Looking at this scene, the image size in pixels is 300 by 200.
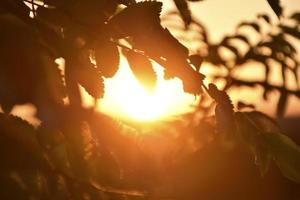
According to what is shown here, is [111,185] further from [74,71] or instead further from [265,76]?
[265,76]

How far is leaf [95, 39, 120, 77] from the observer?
107cm

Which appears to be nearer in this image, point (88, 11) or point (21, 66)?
point (21, 66)

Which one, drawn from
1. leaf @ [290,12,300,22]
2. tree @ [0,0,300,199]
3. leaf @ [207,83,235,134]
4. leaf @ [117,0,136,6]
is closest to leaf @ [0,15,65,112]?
tree @ [0,0,300,199]

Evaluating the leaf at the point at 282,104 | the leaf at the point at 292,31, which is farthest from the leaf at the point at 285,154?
the leaf at the point at 292,31

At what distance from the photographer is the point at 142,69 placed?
3.74ft

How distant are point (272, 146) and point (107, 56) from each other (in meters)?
0.39

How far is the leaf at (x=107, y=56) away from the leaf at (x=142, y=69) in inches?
2.7

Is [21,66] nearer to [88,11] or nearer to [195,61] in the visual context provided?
[88,11]

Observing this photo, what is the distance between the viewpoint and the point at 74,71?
3.42 feet

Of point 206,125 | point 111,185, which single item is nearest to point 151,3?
point 111,185

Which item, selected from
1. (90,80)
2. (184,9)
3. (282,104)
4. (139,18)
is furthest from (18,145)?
(282,104)

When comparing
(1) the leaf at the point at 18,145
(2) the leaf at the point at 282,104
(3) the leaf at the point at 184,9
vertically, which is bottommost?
(2) the leaf at the point at 282,104

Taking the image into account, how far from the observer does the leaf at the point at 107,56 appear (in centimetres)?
107

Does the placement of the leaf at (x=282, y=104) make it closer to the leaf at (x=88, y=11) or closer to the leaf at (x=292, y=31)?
the leaf at (x=292, y=31)
